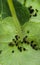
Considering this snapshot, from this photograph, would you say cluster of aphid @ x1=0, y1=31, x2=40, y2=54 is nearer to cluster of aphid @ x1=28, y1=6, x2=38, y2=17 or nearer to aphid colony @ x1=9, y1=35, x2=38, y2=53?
aphid colony @ x1=9, y1=35, x2=38, y2=53

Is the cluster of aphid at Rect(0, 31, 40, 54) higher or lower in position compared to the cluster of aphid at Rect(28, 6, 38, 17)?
lower

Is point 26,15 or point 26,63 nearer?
point 26,63

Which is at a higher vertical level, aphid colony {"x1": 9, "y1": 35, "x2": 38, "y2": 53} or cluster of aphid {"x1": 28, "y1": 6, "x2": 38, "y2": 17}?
cluster of aphid {"x1": 28, "y1": 6, "x2": 38, "y2": 17}

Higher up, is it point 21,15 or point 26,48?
point 21,15

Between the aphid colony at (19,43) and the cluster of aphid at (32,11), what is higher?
the cluster of aphid at (32,11)

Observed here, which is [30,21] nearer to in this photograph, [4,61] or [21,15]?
[21,15]

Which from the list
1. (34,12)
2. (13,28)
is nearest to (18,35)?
(13,28)

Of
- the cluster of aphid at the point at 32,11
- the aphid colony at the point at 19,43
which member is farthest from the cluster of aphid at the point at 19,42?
the cluster of aphid at the point at 32,11

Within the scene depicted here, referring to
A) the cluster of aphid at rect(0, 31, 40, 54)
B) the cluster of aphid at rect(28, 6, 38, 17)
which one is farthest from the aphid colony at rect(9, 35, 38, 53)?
the cluster of aphid at rect(28, 6, 38, 17)

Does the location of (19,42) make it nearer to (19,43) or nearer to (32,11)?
(19,43)

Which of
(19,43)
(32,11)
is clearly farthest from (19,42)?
(32,11)

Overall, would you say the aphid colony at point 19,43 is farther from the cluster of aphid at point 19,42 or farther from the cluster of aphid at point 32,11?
the cluster of aphid at point 32,11
